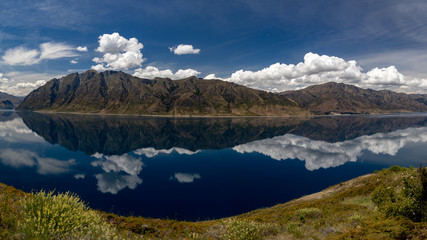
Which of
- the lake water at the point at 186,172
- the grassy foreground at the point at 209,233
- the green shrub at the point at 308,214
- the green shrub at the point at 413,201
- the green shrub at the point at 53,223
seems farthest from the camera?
the lake water at the point at 186,172

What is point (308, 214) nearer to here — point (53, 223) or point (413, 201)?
point (413, 201)

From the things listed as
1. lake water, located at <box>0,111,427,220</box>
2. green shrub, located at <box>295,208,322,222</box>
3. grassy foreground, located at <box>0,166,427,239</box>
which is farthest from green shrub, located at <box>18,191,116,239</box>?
lake water, located at <box>0,111,427,220</box>

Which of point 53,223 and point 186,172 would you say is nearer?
point 53,223

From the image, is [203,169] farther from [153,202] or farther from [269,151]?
[269,151]

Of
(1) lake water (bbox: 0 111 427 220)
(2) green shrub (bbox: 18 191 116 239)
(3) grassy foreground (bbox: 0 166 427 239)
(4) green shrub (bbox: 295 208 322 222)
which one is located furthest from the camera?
(1) lake water (bbox: 0 111 427 220)

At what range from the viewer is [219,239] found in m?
14.4

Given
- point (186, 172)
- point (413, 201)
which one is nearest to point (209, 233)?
point (413, 201)

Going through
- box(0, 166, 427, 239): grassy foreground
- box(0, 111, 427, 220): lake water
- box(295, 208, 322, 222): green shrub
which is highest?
box(0, 166, 427, 239): grassy foreground

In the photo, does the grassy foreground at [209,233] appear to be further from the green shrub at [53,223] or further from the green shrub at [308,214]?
the green shrub at [308,214]

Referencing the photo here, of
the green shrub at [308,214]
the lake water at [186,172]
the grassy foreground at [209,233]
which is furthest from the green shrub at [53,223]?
the lake water at [186,172]

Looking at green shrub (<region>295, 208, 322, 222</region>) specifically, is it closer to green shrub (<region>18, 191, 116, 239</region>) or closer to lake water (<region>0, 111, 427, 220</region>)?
green shrub (<region>18, 191, 116, 239</region>)

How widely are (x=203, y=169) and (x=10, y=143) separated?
113575 mm

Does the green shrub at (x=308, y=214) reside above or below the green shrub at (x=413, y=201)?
below

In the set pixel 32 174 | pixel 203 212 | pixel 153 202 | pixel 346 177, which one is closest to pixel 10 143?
pixel 32 174
